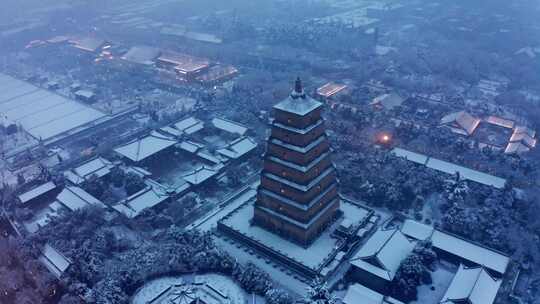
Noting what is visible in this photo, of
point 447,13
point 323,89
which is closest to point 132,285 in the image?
point 323,89

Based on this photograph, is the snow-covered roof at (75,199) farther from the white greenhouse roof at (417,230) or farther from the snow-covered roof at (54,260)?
the white greenhouse roof at (417,230)

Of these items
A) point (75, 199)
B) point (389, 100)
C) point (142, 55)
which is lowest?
point (75, 199)

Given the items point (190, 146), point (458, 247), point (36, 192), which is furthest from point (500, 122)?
point (36, 192)

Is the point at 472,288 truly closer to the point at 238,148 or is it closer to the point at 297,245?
the point at 297,245

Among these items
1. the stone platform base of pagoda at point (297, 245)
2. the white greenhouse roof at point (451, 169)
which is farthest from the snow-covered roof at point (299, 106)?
the white greenhouse roof at point (451, 169)

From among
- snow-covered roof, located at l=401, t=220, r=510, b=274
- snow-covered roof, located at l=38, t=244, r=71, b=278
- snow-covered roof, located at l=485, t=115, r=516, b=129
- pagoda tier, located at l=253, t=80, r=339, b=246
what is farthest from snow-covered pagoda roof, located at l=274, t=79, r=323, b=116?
snow-covered roof, located at l=485, t=115, r=516, b=129

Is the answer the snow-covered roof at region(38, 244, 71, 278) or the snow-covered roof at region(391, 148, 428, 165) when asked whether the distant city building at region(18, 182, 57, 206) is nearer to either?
the snow-covered roof at region(38, 244, 71, 278)
